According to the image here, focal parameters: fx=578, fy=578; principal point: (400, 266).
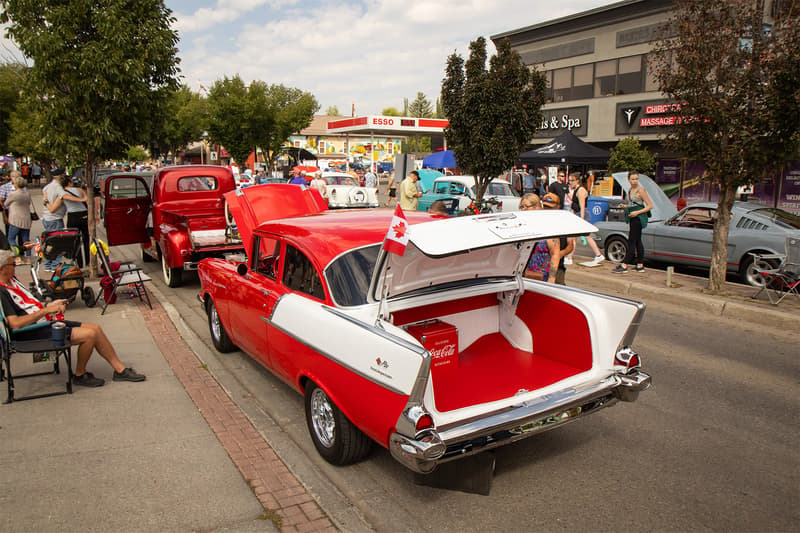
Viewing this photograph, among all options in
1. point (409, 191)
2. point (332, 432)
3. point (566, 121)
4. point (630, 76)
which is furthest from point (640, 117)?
point (332, 432)

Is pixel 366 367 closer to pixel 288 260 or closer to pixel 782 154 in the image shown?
pixel 288 260

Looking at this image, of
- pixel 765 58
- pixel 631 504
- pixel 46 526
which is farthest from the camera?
pixel 765 58

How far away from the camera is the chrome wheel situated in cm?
418

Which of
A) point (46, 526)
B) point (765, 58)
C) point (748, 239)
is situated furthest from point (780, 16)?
point (46, 526)

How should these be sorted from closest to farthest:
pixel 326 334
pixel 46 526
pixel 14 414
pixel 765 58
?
pixel 46 526 → pixel 326 334 → pixel 14 414 → pixel 765 58

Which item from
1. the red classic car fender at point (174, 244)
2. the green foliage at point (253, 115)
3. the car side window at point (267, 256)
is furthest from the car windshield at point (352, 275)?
the green foliage at point (253, 115)

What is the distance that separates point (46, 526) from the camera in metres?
3.37

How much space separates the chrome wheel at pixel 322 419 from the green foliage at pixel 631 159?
23.3 metres

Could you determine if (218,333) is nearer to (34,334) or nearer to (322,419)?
(34,334)

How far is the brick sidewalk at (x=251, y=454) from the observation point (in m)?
3.59

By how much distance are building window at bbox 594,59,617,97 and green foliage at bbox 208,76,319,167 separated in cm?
2112

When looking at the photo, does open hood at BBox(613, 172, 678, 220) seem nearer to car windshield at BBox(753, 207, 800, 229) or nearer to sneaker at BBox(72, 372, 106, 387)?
car windshield at BBox(753, 207, 800, 229)

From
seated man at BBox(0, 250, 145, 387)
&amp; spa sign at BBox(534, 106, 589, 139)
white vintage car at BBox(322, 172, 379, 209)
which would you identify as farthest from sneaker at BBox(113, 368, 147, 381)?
&amp; spa sign at BBox(534, 106, 589, 139)

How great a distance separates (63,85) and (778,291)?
1178 cm
